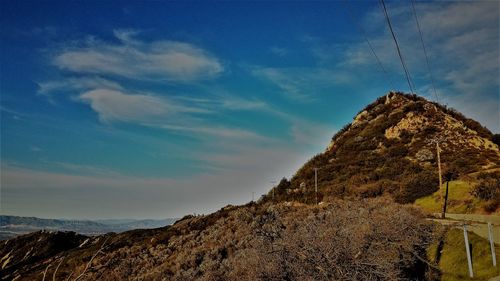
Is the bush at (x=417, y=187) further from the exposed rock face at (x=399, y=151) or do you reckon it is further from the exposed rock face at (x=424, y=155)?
the exposed rock face at (x=424, y=155)

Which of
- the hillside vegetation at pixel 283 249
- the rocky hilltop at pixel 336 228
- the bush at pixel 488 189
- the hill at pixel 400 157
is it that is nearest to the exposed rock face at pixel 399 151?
the hill at pixel 400 157

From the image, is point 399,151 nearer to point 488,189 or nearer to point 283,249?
point 488,189

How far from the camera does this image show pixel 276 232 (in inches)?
1008

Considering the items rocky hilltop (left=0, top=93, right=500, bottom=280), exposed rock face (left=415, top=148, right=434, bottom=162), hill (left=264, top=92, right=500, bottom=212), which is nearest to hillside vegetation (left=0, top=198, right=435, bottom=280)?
rocky hilltop (left=0, top=93, right=500, bottom=280)

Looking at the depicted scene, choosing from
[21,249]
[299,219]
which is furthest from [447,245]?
[21,249]

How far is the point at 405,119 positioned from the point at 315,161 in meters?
14.5

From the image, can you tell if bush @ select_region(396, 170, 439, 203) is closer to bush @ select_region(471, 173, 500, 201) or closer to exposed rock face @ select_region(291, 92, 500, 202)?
exposed rock face @ select_region(291, 92, 500, 202)

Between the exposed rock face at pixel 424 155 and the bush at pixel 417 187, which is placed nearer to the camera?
the bush at pixel 417 187

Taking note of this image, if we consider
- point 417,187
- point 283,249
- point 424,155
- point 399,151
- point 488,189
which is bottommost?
point 283,249

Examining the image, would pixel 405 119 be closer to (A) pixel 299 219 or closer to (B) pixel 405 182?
(B) pixel 405 182

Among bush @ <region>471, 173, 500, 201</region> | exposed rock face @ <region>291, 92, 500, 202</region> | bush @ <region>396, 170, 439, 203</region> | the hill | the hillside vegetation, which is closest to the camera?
the hillside vegetation

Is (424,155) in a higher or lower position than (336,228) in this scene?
higher

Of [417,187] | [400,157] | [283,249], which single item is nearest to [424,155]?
[400,157]

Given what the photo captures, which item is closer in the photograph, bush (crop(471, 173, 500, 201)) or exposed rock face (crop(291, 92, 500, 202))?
bush (crop(471, 173, 500, 201))
